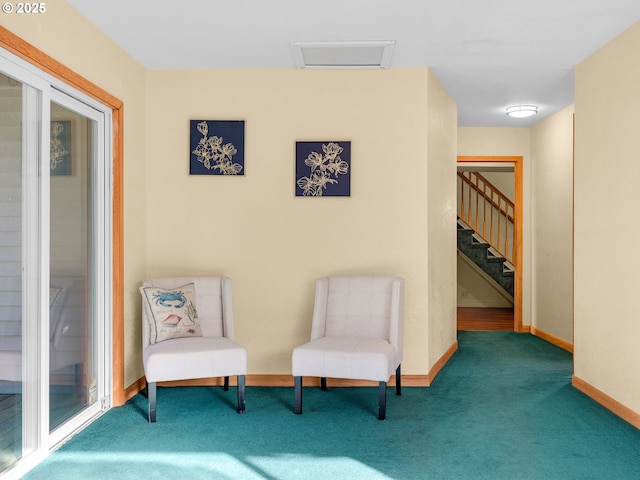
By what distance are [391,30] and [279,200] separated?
1.64 meters

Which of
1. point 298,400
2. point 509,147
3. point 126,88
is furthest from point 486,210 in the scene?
point 126,88

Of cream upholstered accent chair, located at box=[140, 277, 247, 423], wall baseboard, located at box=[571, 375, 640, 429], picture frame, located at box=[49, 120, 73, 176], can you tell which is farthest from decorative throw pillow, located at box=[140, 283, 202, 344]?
wall baseboard, located at box=[571, 375, 640, 429]

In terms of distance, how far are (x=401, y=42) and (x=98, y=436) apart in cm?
332

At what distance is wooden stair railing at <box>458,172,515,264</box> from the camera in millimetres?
10891

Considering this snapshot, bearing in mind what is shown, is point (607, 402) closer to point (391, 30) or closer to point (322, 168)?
point (322, 168)

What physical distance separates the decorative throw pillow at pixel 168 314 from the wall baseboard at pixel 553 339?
13.6ft

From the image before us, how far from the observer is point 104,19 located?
13.0ft

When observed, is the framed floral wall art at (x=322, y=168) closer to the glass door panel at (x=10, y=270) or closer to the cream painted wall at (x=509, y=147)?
the glass door panel at (x=10, y=270)

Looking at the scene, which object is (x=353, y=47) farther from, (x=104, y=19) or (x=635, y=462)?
(x=635, y=462)

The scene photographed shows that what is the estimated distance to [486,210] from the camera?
11.2m

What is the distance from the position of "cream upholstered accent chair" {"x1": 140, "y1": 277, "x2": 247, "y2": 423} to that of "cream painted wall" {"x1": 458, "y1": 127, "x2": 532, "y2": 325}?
14.3 ft

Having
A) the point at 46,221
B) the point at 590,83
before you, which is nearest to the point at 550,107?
the point at 590,83

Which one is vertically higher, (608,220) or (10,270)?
(608,220)

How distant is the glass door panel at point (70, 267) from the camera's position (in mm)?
3648
